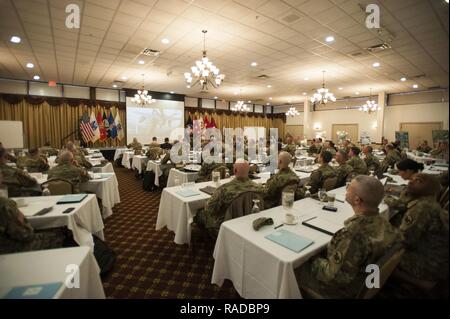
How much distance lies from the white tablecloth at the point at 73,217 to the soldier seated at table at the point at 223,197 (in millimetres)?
1384

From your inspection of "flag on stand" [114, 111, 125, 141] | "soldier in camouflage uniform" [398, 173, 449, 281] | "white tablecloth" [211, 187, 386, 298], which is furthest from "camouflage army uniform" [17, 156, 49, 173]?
"flag on stand" [114, 111, 125, 141]

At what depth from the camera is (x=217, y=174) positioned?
358 centimetres

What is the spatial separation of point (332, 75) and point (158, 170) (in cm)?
747

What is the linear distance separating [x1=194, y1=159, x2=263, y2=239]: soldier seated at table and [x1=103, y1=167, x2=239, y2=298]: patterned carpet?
1.81 ft

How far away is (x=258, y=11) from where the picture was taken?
13.8 ft

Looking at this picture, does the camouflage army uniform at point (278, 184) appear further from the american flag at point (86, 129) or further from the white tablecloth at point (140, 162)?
the american flag at point (86, 129)

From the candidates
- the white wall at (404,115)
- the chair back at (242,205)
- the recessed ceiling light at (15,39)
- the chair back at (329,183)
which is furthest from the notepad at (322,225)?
the white wall at (404,115)

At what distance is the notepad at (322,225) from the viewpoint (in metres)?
1.99

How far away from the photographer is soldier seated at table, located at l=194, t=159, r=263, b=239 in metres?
2.51

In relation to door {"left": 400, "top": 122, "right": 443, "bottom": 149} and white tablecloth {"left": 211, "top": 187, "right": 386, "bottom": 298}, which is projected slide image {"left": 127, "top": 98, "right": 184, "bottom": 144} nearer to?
white tablecloth {"left": 211, "top": 187, "right": 386, "bottom": 298}

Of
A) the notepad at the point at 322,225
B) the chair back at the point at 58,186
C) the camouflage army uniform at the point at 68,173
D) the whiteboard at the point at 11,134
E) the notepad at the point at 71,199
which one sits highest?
the whiteboard at the point at 11,134

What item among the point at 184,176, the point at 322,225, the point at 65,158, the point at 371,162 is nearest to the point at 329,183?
the point at 322,225

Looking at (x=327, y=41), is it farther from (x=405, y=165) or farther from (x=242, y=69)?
(x=405, y=165)
